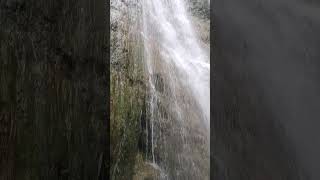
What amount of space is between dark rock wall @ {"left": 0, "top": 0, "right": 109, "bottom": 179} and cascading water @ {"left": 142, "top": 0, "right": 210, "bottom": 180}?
59 centimetres

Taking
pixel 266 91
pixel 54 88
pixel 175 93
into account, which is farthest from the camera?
pixel 175 93

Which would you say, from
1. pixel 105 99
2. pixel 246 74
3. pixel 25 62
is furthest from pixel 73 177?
pixel 246 74

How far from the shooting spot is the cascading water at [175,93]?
6.56 ft

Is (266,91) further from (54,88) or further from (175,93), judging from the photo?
(54,88)

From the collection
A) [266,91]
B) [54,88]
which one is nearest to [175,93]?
[266,91]

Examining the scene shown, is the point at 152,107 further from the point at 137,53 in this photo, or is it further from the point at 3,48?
the point at 3,48

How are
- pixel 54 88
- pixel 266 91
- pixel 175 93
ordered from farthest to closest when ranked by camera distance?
pixel 175 93 < pixel 266 91 < pixel 54 88

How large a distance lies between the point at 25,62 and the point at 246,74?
91cm

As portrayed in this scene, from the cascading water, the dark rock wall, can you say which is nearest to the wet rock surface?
the cascading water

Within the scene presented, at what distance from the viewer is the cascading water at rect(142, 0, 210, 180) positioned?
200 centimetres

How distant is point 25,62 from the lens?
1359 millimetres

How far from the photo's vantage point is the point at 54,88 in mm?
1387

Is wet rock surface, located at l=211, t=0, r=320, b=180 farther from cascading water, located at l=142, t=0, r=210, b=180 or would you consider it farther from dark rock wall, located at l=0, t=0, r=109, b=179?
dark rock wall, located at l=0, t=0, r=109, b=179

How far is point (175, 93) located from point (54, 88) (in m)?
0.80
